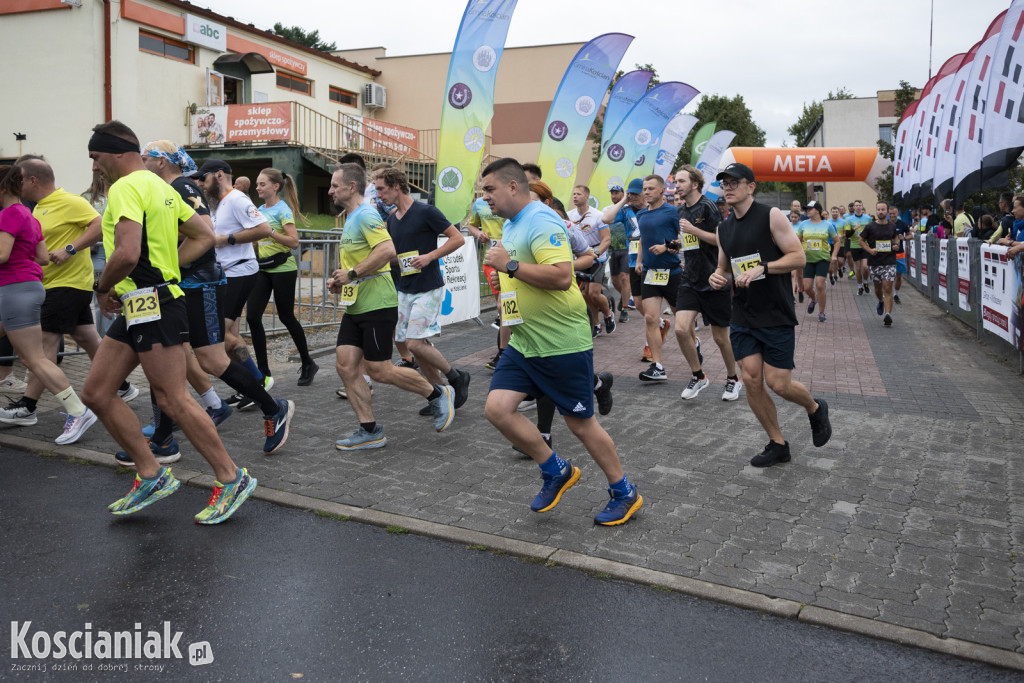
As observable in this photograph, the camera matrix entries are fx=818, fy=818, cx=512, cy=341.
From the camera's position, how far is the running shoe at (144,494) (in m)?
4.40

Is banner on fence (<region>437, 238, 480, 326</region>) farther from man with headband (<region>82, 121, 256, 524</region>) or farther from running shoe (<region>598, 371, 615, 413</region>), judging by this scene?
man with headband (<region>82, 121, 256, 524</region>)

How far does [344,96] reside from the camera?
34.3m

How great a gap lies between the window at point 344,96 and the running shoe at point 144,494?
30844 millimetres

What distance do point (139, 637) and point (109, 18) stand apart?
23.9m

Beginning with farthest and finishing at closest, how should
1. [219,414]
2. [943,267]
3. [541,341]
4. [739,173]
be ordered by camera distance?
1. [943,267]
2. [219,414]
3. [739,173]
4. [541,341]

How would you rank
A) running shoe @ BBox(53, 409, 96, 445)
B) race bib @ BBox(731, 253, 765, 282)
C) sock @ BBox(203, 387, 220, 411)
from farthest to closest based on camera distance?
1. sock @ BBox(203, 387, 220, 411)
2. running shoe @ BBox(53, 409, 96, 445)
3. race bib @ BBox(731, 253, 765, 282)

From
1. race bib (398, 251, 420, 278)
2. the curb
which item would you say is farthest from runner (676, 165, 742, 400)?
the curb

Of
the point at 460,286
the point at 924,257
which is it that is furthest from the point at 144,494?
the point at 924,257

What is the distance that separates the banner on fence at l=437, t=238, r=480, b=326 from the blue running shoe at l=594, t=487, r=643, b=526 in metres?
7.33

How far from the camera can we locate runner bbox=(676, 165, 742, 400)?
24.3 feet

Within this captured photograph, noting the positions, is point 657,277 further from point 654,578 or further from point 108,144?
point 108,144

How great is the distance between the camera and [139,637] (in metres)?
3.13

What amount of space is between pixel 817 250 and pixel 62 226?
38.6ft

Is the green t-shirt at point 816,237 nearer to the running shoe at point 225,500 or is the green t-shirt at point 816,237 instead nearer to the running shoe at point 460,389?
the running shoe at point 460,389
